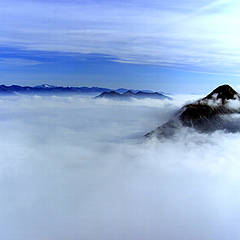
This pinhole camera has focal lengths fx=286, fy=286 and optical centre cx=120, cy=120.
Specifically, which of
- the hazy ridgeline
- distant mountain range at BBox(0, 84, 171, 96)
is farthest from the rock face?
distant mountain range at BBox(0, 84, 171, 96)

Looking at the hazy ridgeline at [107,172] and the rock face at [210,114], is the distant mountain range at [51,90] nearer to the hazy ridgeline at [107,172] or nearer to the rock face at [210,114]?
the hazy ridgeline at [107,172]

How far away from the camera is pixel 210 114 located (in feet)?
12.3

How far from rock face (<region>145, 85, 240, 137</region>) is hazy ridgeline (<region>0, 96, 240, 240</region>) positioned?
0.11 metres

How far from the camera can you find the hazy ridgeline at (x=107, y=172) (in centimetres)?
346

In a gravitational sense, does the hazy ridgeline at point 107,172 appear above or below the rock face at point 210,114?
below

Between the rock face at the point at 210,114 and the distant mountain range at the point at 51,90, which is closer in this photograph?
the distant mountain range at the point at 51,90

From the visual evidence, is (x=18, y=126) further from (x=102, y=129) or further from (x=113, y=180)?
(x=113, y=180)

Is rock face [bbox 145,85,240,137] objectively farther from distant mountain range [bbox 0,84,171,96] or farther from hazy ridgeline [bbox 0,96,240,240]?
distant mountain range [bbox 0,84,171,96]

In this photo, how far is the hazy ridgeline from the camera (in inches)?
136

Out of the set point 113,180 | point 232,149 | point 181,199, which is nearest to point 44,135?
point 113,180

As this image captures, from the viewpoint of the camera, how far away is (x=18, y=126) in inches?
133

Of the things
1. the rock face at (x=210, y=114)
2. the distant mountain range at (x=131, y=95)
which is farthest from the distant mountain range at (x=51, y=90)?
the rock face at (x=210, y=114)

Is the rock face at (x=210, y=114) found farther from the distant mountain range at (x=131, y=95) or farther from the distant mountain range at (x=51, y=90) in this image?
the distant mountain range at (x=51, y=90)

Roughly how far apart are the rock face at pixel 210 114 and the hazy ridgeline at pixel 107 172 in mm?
111
